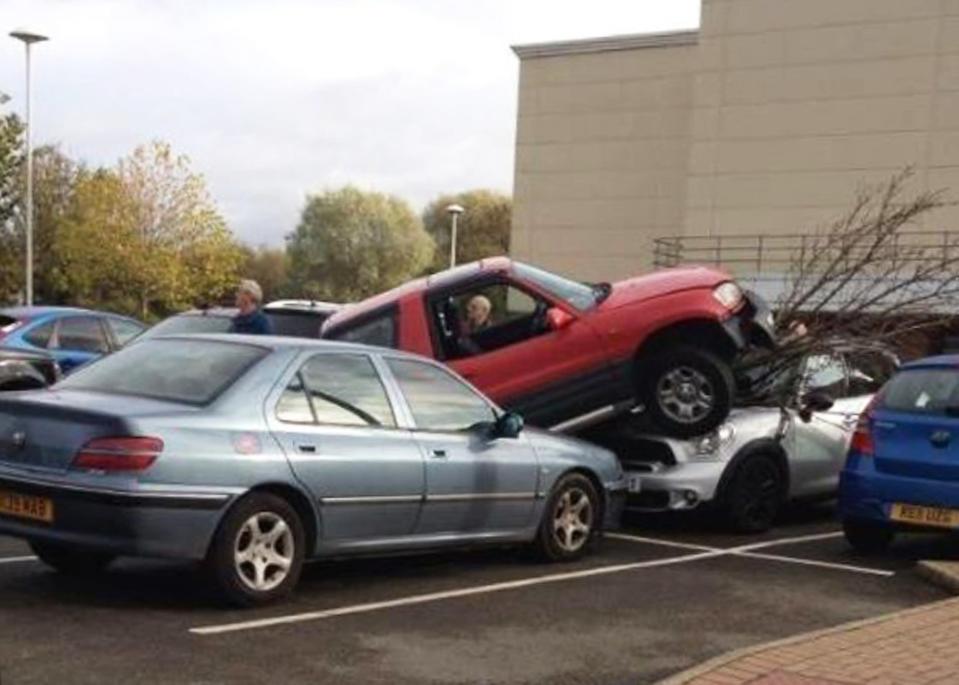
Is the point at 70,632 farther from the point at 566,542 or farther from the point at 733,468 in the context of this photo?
the point at 733,468

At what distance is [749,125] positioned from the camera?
1806 inches

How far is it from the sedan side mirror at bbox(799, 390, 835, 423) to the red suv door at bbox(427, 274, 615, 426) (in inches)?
84.7

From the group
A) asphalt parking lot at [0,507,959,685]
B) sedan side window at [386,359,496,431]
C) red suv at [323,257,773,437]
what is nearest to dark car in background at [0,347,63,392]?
red suv at [323,257,773,437]

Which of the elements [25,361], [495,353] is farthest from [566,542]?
[25,361]

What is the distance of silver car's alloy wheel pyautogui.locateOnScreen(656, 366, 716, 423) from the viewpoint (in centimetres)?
1038

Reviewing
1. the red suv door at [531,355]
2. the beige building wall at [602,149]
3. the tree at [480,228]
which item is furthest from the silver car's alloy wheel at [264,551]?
the tree at [480,228]

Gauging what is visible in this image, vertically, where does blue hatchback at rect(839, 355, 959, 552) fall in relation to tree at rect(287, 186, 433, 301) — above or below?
below

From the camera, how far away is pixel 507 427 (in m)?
8.58

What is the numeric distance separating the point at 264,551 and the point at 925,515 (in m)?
4.76

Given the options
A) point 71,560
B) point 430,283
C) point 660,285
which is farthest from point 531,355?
point 71,560

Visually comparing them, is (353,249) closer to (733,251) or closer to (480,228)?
(480,228)

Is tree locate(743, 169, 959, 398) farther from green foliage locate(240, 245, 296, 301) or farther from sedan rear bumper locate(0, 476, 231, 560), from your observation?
green foliage locate(240, 245, 296, 301)

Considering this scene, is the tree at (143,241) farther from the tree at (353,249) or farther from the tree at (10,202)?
the tree at (353,249)

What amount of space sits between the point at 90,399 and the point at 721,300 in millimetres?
5074
